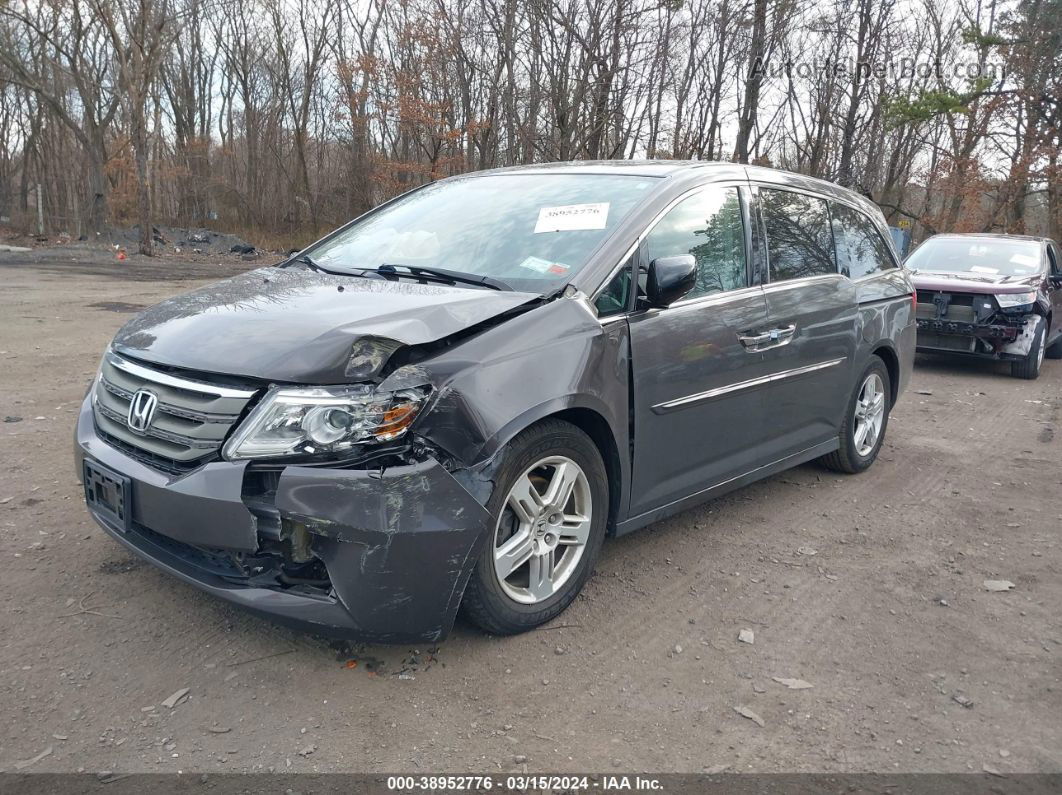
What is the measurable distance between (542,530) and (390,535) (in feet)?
2.44

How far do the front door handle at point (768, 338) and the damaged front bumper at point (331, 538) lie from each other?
1.82 metres

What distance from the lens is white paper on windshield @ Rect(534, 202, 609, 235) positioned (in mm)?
3604

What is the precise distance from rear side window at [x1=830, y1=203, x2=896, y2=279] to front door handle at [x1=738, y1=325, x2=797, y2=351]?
3.28 feet

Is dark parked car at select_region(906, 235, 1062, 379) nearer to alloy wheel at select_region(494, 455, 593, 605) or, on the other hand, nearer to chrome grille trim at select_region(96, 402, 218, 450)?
alloy wheel at select_region(494, 455, 593, 605)

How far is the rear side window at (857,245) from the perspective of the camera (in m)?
5.08

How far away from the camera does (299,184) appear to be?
36.8m

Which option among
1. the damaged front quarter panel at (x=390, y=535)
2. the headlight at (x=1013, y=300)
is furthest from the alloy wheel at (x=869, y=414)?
the headlight at (x=1013, y=300)

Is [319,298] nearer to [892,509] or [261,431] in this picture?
[261,431]

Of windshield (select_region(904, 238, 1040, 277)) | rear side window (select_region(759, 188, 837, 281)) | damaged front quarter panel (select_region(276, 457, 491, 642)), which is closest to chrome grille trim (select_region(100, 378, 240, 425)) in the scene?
damaged front quarter panel (select_region(276, 457, 491, 642))

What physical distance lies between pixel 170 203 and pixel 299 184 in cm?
644

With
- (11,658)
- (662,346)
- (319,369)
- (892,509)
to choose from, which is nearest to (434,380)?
(319,369)

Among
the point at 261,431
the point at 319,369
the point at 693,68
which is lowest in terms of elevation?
the point at 261,431

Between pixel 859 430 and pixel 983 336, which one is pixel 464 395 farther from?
pixel 983 336

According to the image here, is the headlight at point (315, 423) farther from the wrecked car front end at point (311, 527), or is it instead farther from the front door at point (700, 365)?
the front door at point (700, 365)
